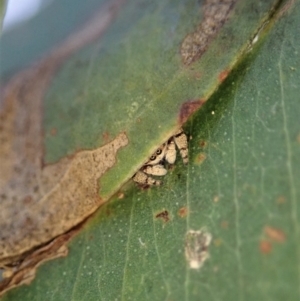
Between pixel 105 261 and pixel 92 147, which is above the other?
pixel 92 147

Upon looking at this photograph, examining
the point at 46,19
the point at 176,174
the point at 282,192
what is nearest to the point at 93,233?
the point at 176,174

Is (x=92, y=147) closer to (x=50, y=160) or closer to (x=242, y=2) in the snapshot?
(x=50, y=160)

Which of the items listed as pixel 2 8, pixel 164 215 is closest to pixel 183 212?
pixel 164 215

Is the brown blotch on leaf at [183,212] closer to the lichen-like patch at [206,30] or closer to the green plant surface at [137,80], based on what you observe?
the green plant surface at [137,80]

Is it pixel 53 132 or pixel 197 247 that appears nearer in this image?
pixel 197 247

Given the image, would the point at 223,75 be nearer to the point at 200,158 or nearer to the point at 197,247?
the point at 200,158

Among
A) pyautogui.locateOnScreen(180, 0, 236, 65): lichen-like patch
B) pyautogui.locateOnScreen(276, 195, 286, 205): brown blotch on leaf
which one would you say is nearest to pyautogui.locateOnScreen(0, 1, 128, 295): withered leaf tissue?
pyautogui.locateOnScreen(180, 0, 236, 65): lichen-like patch
